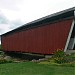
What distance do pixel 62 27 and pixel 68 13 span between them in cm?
197

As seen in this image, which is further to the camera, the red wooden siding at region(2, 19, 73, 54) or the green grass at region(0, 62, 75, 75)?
the red wooden siding at region(2, 19, 73, 54)

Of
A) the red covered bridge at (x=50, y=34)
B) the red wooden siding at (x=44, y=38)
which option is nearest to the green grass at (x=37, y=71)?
the red covered bridge at (x=50, y=34)

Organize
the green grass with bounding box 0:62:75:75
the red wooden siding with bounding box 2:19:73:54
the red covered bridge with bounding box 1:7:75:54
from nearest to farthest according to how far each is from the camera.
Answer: the green grass with bounding box 0:62:75:75 → the red covered bridge with bounding box 1:7:75:54 → the red wooden siding with bounding box 2:19:73:54

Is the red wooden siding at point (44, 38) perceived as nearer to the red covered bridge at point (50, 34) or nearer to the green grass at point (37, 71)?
the red covered bridge at point (50, 34)

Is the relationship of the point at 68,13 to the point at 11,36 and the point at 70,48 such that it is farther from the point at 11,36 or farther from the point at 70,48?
the point at 11,36

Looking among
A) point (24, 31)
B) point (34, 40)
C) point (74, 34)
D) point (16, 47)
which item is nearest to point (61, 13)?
point (74, 34)

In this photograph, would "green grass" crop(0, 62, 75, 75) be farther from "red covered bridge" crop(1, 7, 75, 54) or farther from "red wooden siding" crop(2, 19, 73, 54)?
"red wooden siding" crop(2, 19, 73, 54)

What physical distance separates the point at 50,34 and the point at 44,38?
1.93 metres

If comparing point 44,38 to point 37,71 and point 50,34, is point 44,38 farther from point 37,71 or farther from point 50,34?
point 37,71

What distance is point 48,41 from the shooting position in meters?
33.5

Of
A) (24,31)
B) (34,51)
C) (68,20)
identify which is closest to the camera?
(68,20)

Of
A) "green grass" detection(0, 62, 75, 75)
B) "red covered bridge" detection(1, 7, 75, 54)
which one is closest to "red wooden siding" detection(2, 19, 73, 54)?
"red covered bridge" detection(1, 7, 75, 54)

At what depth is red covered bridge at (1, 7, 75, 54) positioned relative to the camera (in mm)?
29839

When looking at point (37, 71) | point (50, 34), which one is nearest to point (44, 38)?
point (50, 34)
